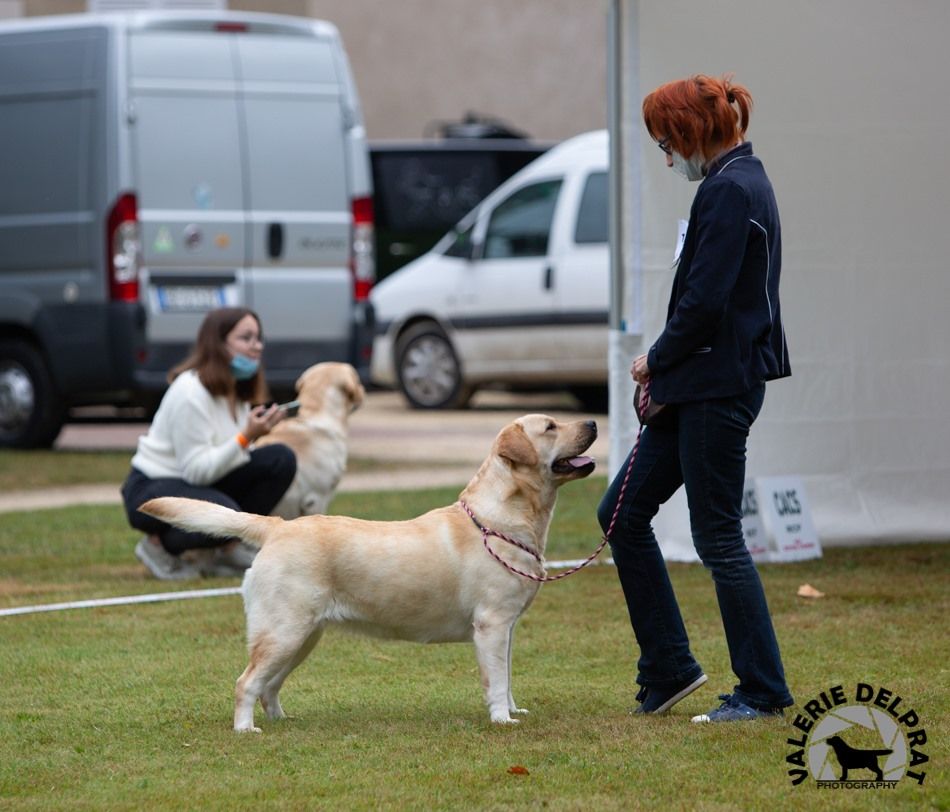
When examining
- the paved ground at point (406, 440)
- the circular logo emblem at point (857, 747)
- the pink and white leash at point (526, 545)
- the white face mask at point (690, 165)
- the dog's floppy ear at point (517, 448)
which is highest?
the white face mask at point (690, 165)

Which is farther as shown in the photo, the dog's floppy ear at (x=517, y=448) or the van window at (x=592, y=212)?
the van window at (x=592, y=212)

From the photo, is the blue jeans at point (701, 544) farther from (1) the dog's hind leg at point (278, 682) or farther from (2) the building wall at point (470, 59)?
(2) the building wall at point (470, 59)

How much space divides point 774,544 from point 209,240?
621 centimetres

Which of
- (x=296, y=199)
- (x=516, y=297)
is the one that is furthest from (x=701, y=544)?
(x=516, y=297)

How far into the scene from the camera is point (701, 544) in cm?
525

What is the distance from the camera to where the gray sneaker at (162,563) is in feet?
27.6

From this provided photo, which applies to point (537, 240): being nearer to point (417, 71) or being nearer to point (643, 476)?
point (417, 71)

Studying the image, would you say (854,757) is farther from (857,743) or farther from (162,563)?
(162,563)

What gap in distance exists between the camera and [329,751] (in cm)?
499

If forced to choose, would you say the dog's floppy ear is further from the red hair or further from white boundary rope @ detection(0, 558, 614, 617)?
white boundary rope @ detection(0, 558, 614, 617)

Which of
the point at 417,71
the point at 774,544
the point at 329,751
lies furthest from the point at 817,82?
the point at 417,71

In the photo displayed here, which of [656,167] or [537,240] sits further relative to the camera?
[537,240]

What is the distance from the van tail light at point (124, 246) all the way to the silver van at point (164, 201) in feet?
0.03

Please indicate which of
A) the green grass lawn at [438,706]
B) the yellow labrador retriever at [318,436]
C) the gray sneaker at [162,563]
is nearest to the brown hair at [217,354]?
the yellow labrador retriever at [318,436]
